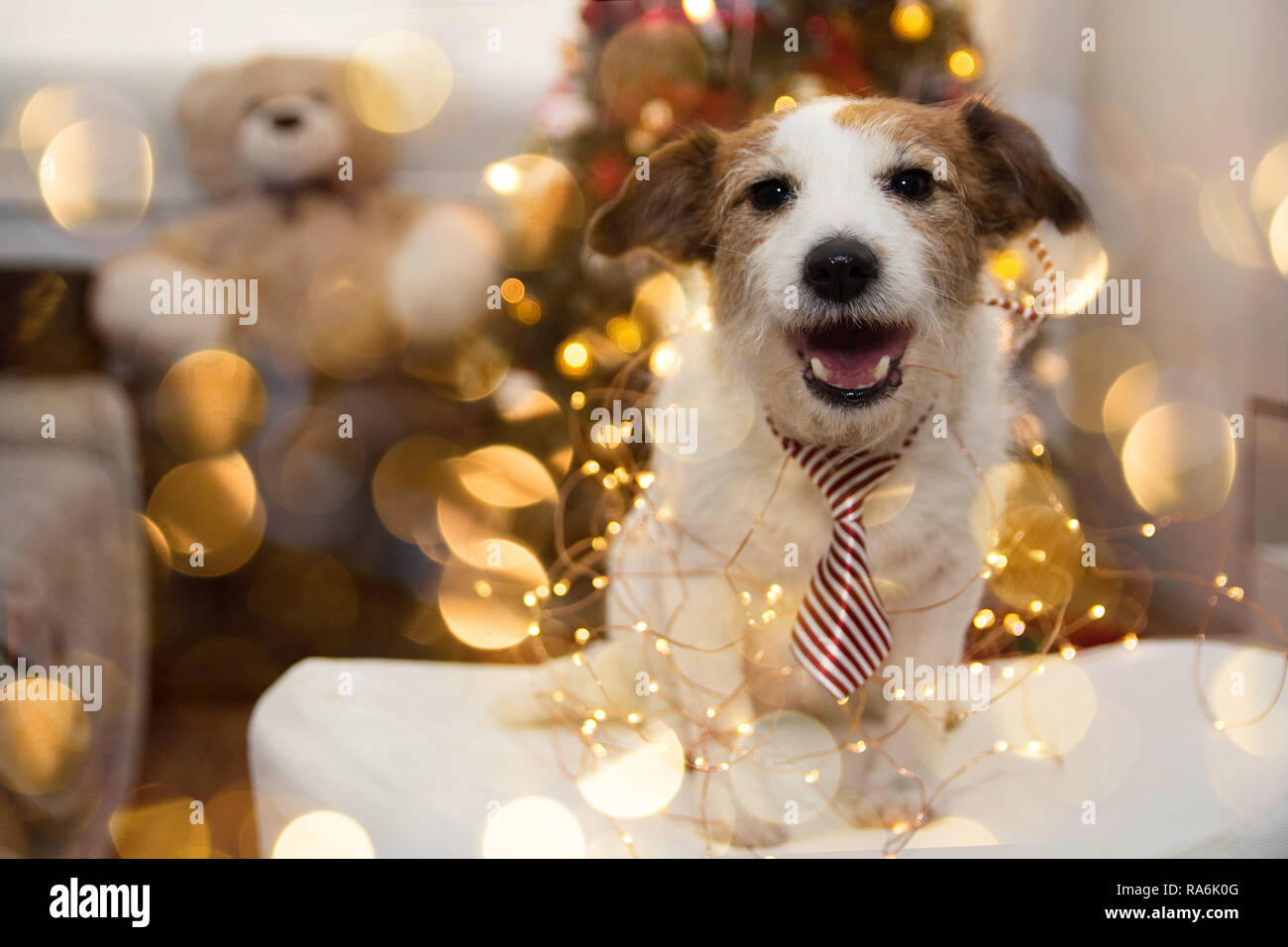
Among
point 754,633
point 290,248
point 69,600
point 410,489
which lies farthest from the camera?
point 410,489

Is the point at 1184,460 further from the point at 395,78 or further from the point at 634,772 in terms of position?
the point at 395,78

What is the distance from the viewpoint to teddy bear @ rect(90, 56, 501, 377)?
1679 millimetres

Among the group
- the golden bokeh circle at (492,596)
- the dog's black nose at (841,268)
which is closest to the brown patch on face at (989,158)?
the dog's black nose at (841,268)

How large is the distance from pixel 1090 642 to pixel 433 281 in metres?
1.73

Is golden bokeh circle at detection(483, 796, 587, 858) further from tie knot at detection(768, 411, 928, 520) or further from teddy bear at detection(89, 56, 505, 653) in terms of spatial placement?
teddy bear at detection(89, 56, 505, 653)

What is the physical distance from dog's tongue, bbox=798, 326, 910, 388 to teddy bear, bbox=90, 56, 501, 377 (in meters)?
1.14

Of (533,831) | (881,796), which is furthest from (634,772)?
(881,796)

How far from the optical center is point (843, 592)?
0.83 meters

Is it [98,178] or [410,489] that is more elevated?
[98,178]

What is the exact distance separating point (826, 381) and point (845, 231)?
0.15 metres

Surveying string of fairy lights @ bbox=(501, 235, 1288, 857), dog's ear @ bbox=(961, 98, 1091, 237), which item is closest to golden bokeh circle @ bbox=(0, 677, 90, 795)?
string of fairy lights @ bbox=(501, 235, 1288, 857)

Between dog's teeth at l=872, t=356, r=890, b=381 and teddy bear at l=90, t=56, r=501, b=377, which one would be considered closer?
dog's teeth at l=872, t=356, r=890, b=381

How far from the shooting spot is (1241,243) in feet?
4.75
